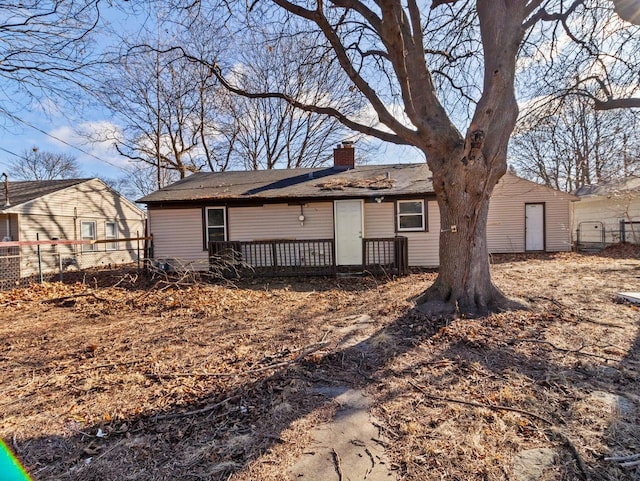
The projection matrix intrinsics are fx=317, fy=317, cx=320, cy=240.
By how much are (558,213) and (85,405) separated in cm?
1621

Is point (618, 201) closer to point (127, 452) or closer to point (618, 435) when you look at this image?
point (618, 435)

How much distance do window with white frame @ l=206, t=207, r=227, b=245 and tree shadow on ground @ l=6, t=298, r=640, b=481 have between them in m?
7.91

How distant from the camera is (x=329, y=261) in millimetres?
9969

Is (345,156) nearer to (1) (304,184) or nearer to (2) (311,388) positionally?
(1) (304,184)

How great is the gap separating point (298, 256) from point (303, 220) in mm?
1267

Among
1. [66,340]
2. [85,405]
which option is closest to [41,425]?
[85,405]

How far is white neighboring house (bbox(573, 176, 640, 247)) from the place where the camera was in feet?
48.2

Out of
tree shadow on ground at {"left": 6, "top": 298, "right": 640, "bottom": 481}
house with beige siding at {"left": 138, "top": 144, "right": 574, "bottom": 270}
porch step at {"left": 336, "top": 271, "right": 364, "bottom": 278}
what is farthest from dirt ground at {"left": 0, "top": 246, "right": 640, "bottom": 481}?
house with beige siding at {"left": 138, "top": 144, "right": 574, "bottom": 270}

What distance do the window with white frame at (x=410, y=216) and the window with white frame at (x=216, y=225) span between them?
5894 mm

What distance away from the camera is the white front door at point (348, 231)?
10.2 metres

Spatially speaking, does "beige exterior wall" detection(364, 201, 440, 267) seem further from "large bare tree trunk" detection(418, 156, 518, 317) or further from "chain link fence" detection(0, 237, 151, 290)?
"chain link fence" detection(0, 237, 151, 290)

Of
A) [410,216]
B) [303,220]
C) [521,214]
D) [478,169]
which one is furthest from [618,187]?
[478,169]

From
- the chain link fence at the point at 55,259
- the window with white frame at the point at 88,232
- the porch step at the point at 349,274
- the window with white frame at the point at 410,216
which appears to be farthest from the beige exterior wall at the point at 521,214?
the window with white frame at the point at 88,232

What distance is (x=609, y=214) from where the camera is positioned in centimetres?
1689
